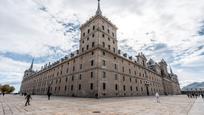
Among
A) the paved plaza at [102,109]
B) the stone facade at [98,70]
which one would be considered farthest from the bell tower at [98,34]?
the paved plaza at [102,109]

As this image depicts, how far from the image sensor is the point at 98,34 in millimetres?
32312

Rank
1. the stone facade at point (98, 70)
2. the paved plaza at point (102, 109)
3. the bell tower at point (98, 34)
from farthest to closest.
→ the bell tower at point (98, 34), the stone facade at point (98, 70), the paved plaza at point (102, 109)

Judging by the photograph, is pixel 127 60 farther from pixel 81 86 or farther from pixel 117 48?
pixel 81 86

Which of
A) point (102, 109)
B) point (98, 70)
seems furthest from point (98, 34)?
point (102, 109)

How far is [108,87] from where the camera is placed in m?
28.8

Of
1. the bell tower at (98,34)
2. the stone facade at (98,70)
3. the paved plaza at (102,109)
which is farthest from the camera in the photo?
the bell tower at (98,34)

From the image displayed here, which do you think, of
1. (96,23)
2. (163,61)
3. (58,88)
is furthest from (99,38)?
(163,61)

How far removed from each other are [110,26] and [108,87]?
19.4m

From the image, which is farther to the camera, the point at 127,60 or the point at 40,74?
the point at 40,74

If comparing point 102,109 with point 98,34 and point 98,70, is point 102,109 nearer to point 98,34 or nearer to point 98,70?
point 98,70

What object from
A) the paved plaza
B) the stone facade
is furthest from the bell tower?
the paved plaza

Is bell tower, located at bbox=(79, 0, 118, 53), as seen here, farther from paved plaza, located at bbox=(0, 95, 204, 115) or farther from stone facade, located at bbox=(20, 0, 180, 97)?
paved plaza, located at bbox=(0, 95, 204, 115)

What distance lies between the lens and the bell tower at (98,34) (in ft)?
107

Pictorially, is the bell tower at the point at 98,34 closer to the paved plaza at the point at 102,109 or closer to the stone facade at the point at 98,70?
the stone facade at the point at 98,70
